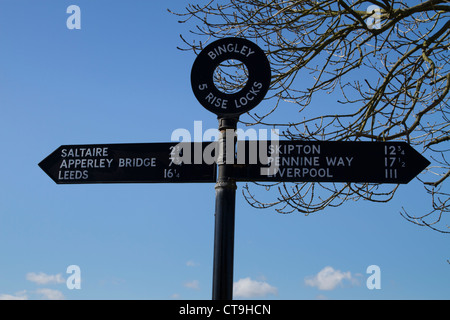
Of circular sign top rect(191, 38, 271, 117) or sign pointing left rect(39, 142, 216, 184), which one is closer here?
circular sign top rect(191, 38, 271, 117)

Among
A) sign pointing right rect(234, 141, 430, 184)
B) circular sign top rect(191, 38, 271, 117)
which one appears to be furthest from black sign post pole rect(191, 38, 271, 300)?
sign pointing right rect(234, 141, 430, 184)

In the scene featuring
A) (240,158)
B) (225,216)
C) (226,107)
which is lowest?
(225,216)

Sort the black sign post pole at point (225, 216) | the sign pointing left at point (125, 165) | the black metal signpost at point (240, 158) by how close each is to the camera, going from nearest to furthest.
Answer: the black sign post pole at point (225, 216) < the black metal signpost at point (240, 158) < the sign pointing left at point (125, 165)

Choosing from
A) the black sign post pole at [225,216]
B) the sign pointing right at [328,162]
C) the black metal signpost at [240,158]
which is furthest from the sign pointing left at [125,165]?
the sign pointing right at [328,162]

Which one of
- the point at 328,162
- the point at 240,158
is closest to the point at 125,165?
the point at 240,158

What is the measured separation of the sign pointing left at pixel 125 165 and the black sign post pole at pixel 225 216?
0.13 m

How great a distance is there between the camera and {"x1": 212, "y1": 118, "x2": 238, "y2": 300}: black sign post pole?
3281 millimetres

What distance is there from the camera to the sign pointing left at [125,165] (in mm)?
3623

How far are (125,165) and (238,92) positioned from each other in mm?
979

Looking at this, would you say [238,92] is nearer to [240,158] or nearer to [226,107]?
[226,107]

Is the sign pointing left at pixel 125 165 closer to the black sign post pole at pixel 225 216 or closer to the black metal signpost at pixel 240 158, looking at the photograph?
the black metal signpost at pixel 240 158

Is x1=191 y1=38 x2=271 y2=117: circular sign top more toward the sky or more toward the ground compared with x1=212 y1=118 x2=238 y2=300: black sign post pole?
more toward the sky

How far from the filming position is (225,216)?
3346 millimetres

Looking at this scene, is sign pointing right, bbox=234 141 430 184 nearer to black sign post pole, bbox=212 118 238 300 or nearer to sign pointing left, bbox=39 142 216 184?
black sign post pole, bbox=212 118 238 300
